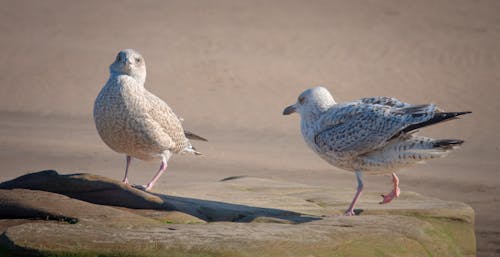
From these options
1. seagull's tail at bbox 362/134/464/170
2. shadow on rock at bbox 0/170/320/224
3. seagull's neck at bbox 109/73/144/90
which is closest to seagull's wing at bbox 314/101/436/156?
seagull's tail at bbox 362/134/464/170

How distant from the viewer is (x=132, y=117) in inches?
300

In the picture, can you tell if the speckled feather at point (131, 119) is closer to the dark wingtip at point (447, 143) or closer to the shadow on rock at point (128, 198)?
the shadow on rock at point (128, 198)

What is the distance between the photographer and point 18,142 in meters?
16.7

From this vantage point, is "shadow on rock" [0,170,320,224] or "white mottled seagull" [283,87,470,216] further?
"white mottled seagull" [283,87,470,216]

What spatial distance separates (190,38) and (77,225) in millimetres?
23387

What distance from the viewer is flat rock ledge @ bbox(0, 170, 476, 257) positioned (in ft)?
17.3

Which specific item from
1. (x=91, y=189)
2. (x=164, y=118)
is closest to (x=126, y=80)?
(x=164, y=118)

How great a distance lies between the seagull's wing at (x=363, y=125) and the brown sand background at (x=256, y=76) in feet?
11.2

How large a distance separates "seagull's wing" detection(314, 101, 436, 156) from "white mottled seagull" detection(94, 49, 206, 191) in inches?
59.8

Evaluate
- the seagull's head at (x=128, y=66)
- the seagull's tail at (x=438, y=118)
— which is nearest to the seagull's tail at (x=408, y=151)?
the seagull's tail at (x=438, y=118)

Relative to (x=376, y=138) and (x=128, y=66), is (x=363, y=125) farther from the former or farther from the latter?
(x=128, y=66)

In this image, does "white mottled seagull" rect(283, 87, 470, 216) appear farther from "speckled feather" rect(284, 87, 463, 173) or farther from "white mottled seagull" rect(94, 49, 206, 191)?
"white mottled seagull" rect(94, 49, 206, 191)

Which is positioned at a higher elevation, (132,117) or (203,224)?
(132,117)

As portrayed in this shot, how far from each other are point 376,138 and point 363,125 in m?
0.17
